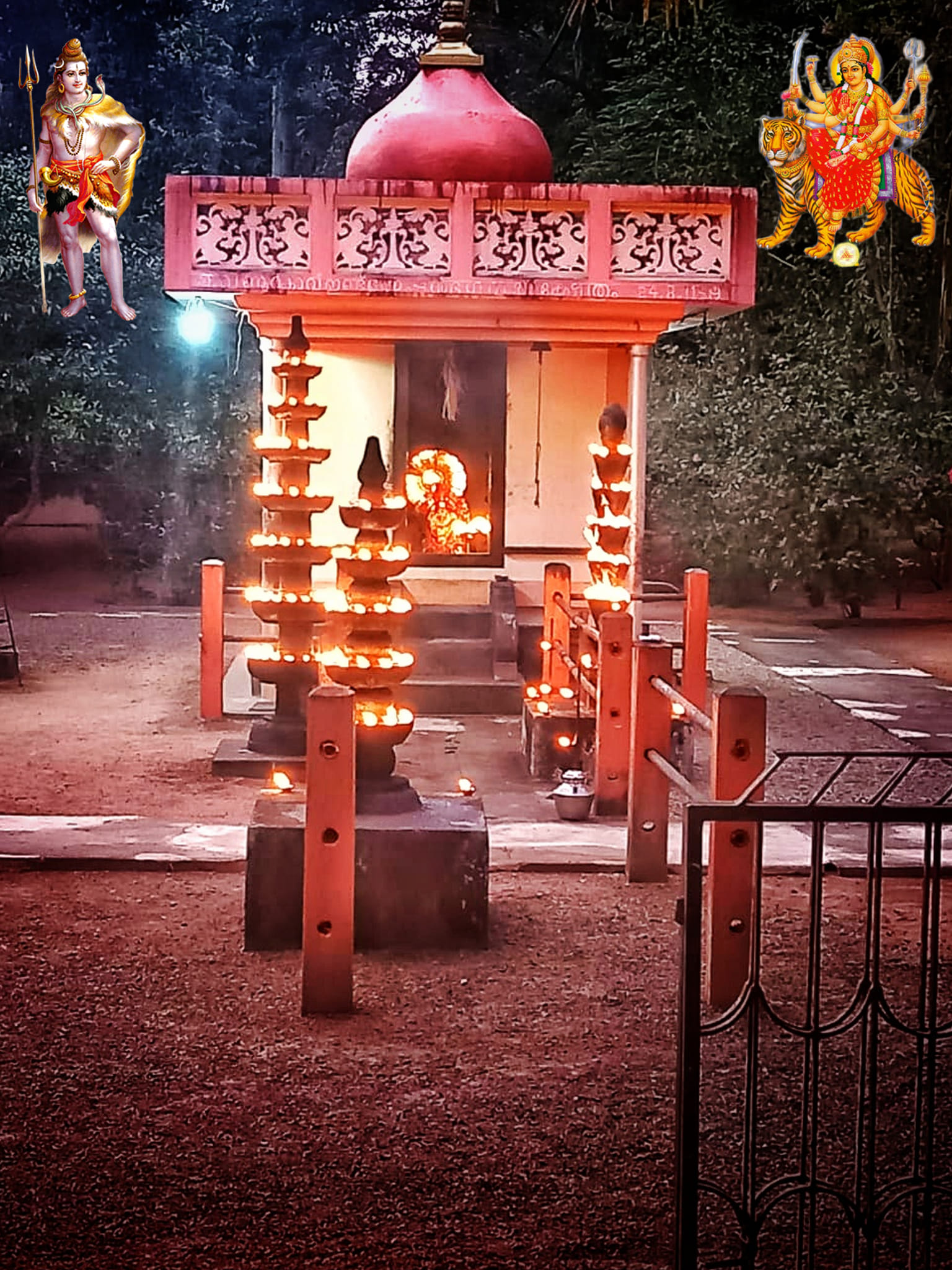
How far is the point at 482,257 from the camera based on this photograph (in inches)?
491

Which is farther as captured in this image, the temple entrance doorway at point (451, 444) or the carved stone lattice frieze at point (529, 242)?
the temple entrance doorway at point (451, 444)

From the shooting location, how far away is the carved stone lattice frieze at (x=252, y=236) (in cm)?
1243

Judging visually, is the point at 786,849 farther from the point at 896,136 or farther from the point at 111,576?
the point at 111,576

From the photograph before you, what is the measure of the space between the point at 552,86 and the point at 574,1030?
853 inches

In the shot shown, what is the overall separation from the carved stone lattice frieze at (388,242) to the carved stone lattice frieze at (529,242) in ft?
0.97

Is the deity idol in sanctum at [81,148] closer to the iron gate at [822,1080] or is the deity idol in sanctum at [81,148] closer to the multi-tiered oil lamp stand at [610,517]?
the multi-tiered oil lamp stand at [610,517]

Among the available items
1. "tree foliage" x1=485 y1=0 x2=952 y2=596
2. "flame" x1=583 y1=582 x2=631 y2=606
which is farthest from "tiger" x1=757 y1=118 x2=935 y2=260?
"flame" x1=583 y1=582 x2=631 y2=606

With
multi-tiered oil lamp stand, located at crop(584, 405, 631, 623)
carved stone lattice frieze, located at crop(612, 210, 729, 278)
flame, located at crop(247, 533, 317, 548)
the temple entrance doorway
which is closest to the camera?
flame, located at crop(247, 533, 317, 548)

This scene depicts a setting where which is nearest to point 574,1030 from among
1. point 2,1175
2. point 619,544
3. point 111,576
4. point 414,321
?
point 2,1175

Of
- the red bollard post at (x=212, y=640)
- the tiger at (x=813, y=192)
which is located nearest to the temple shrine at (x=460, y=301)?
the red bollard post at (x=212, y=640)

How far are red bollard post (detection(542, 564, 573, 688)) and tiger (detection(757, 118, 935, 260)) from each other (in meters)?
7.22

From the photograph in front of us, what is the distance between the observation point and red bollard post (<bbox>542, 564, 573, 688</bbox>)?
12.6 m

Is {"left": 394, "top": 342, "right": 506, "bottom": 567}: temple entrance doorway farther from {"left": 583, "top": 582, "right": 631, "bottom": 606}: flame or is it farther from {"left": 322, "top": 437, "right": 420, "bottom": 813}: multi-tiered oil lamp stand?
{"left": 322, "top": 437, "right": 420, "bottom": 813}: multi-tiered oil lamp stand

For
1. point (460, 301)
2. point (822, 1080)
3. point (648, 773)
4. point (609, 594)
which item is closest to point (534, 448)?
point (460, 301)
